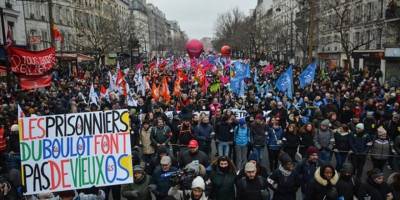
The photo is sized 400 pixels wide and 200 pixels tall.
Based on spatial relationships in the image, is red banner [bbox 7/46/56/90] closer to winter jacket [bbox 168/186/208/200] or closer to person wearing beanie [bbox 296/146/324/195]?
winter jacket [bbox 168/186/208/200]

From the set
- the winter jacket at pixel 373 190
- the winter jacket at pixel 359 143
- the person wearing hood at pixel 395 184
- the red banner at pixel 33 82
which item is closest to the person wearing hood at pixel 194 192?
the winter jacket at pixel 373 190

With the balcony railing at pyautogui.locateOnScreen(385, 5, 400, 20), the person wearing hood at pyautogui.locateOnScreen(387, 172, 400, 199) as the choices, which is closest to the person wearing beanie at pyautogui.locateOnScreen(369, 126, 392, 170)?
the person wearing hood at pyautogui.locateOnScreen(387, 172, 400, 199)

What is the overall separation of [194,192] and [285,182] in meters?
1.64

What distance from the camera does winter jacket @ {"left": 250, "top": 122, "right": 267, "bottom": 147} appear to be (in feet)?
29.6

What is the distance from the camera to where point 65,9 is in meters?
43.9

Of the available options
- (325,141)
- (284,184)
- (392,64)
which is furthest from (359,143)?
(392,64)

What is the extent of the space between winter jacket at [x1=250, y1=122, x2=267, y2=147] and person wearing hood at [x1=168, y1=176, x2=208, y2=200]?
161 inches

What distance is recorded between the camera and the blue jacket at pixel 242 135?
9211 millimetres

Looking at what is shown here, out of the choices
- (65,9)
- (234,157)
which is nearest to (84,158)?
(234,157)

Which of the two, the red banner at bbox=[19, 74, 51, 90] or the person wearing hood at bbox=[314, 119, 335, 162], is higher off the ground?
the red banner at bbox=[19, 74, 51, 90]

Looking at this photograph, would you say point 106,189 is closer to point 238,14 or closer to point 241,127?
point 241,127

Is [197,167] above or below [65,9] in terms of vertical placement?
below

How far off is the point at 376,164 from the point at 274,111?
3811 mm

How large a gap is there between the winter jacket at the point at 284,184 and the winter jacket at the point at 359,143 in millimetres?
3020
